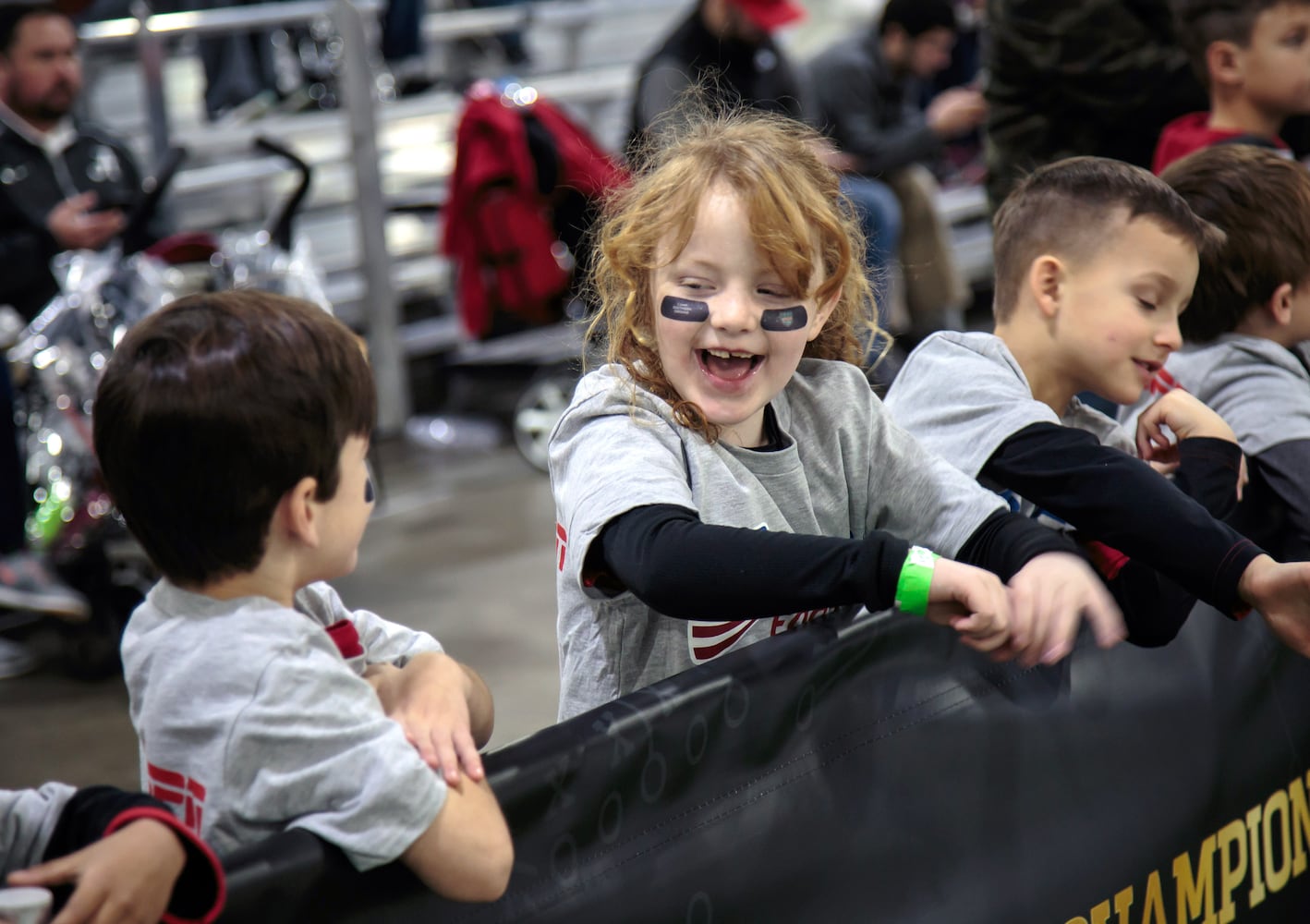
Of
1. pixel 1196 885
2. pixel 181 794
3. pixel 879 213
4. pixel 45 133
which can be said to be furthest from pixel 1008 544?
pixel 879 213

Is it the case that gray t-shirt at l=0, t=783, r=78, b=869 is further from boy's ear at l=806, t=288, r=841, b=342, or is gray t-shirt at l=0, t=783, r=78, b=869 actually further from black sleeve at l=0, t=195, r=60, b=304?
black sleeve at l=0, t=195, r=60, b=304

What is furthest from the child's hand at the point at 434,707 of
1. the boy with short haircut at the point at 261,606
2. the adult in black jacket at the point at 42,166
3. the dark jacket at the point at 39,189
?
the dark jacket at the point at 39,189

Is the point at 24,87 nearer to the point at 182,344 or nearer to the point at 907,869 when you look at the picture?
the point at 182,344

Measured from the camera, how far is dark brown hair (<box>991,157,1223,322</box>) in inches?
74.5

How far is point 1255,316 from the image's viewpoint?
215cm

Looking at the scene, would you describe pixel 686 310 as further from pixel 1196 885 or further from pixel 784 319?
pixel 1196 885

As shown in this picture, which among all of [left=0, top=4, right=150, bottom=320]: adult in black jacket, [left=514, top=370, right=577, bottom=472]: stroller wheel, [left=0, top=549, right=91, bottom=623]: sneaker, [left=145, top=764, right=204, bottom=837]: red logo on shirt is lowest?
[left=514, top=370, right=577, bottom=472]: stroller wheel

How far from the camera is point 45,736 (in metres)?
3.26

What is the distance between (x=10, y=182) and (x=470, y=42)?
16.7ft

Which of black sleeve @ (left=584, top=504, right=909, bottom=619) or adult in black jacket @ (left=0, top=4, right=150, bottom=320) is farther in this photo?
adult in black jacket @ (left=0, top=4, right=150, bottom=320)

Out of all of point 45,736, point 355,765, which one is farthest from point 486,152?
point 355,765

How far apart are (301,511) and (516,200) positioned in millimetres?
3893

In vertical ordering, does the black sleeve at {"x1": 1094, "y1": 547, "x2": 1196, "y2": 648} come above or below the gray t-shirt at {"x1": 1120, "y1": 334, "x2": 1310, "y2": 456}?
below

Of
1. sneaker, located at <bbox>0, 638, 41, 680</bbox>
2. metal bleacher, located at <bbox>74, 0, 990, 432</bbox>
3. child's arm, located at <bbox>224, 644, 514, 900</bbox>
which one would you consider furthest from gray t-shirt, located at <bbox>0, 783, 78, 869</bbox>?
metal bleacher, located at <bbox>74, 0, 990, 432</bbox>
